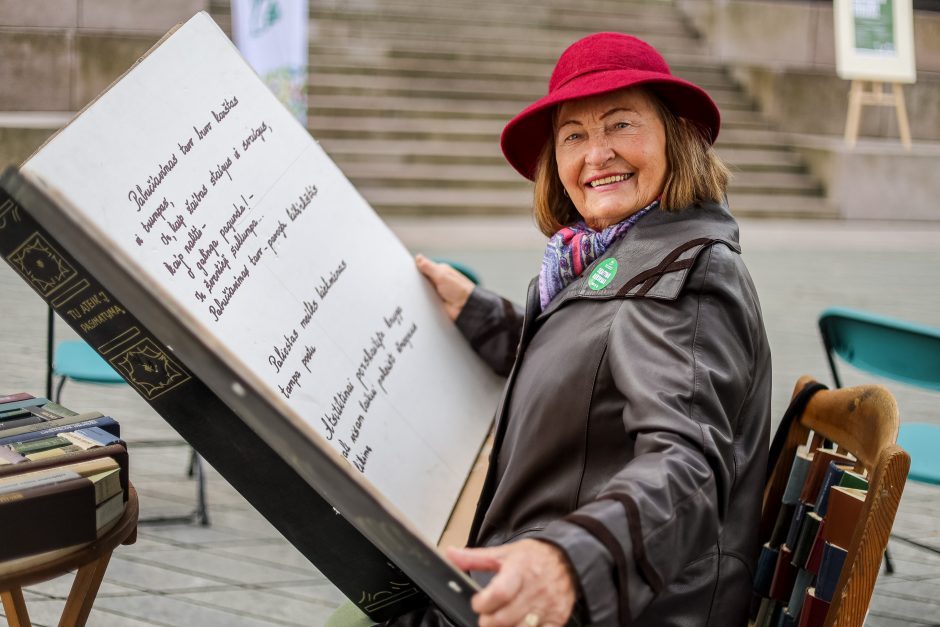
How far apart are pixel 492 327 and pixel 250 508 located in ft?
5.32

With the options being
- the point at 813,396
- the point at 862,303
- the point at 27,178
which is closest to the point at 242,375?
the point at 27,178

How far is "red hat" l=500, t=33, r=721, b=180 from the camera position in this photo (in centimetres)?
159

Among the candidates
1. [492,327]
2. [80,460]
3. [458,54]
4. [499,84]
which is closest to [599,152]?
[492,327]

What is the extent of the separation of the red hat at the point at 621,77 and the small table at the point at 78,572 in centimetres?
92

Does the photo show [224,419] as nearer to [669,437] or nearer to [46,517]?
[46,517]

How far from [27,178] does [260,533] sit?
97.7 inches

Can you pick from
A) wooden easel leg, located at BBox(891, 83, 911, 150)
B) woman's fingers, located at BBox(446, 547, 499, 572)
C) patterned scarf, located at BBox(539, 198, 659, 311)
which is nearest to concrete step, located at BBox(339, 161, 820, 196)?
wooden easel leg, located at BBox(891, 83, 911, 150)

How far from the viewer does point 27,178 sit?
3.07 ft

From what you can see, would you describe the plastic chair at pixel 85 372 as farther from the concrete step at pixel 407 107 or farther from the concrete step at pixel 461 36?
the concrete step at pixel 461 36


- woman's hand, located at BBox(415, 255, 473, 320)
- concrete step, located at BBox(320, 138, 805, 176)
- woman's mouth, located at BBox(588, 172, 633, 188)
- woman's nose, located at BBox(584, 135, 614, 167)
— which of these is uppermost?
concrete step, located at BBox(320, 138, 805, 176)

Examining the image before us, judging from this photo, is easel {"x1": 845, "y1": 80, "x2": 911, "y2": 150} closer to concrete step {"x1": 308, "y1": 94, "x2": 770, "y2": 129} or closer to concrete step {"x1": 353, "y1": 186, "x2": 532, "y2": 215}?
concrete step {"x1": 308, "y1": 94, "x2": 770, "y2": 129}

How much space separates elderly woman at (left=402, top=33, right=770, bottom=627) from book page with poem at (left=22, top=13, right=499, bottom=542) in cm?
24

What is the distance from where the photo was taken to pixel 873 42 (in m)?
11.4

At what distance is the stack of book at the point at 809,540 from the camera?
56.1 inches
